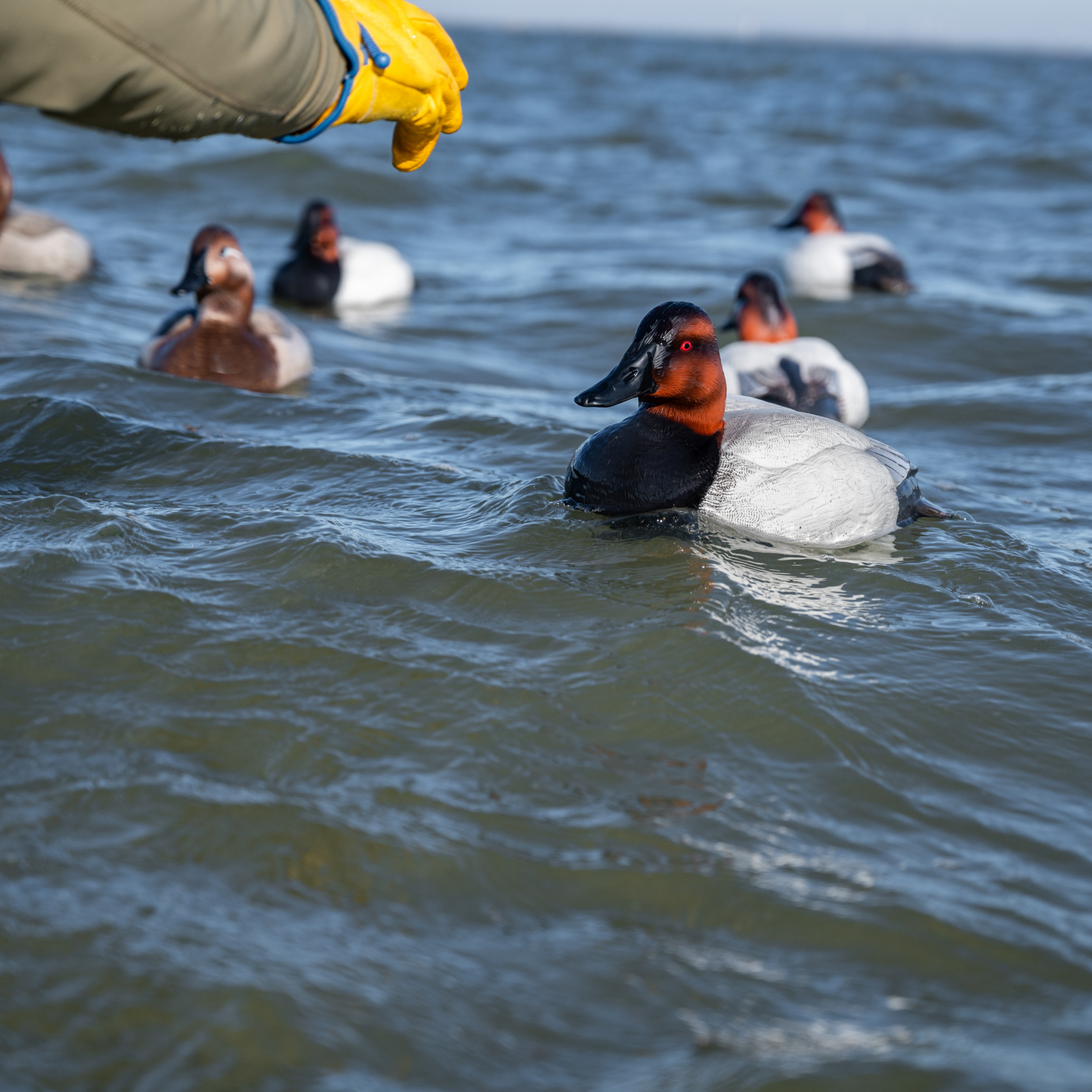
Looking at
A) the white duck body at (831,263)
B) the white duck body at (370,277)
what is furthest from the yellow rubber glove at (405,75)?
the white duck body at (831,263)

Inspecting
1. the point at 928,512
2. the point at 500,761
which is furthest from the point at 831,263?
the point at 500,761

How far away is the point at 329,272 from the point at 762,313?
14.1ft

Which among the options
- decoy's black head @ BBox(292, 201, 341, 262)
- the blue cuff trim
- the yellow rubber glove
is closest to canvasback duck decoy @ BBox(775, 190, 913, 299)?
decoy's black head @ BBox(292, 201, 341, 262)

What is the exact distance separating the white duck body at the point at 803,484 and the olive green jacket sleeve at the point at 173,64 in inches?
87.5

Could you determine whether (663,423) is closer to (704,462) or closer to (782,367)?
(704,462)

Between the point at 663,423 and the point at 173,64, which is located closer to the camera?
the point at 173,64

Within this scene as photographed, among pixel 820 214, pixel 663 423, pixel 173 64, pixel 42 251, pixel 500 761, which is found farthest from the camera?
pixel 820 214

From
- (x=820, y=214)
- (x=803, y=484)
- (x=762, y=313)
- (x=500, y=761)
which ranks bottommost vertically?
(x=500, y=761)

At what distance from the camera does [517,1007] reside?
2.43 meters

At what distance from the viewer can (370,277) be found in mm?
10625

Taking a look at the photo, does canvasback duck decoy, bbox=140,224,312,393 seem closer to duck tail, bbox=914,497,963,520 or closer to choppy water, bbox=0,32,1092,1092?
choppy water, bbox=0,32,1092,1092

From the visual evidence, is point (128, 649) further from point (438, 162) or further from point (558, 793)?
point (438, 162)

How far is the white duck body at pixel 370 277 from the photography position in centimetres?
1052

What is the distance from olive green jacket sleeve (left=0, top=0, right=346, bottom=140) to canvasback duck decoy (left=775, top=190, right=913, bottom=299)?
8.49 metres
